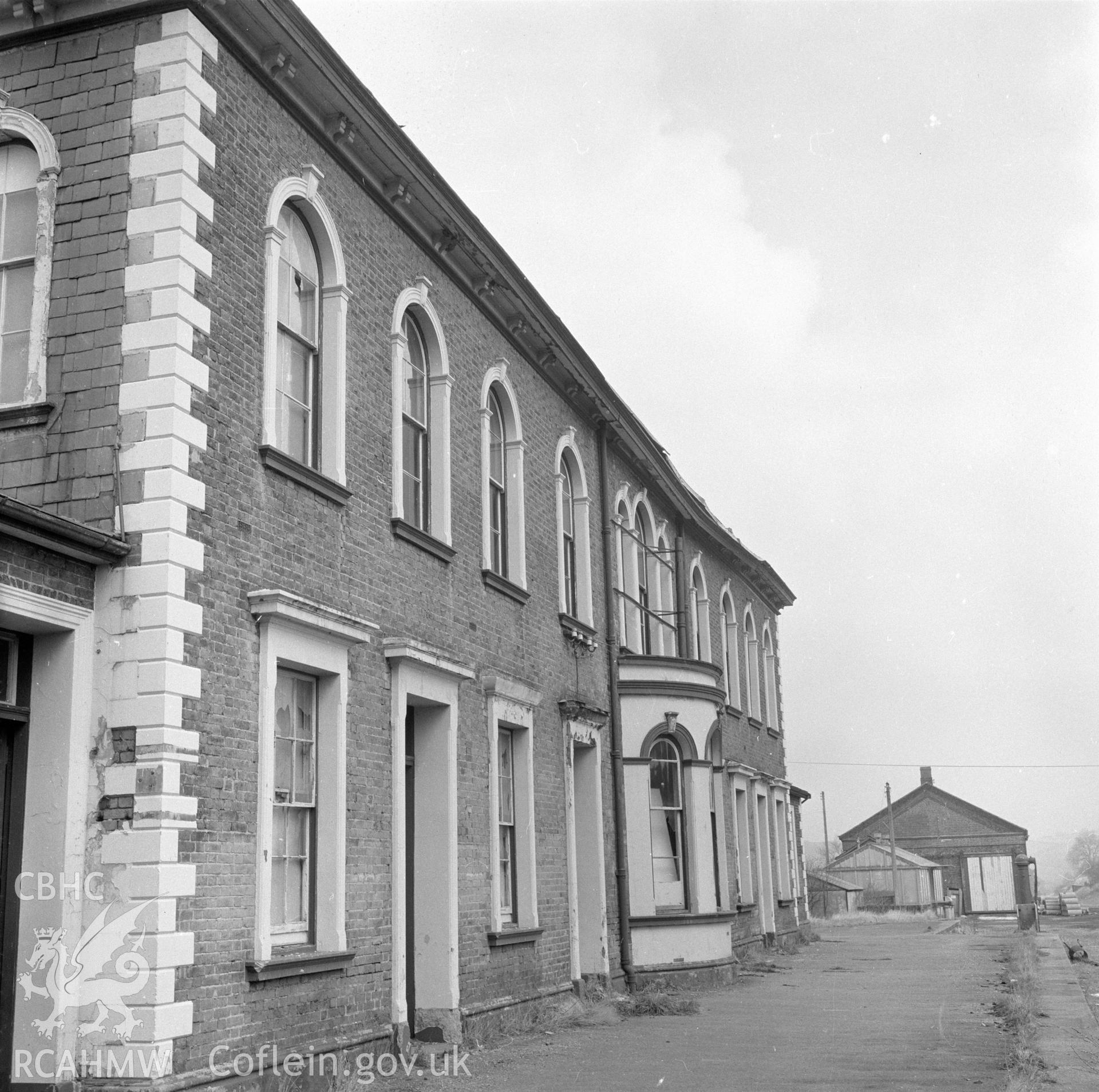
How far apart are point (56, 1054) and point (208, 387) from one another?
13.5 feet

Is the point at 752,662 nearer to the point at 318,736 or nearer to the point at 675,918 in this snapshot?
the point at 675,918

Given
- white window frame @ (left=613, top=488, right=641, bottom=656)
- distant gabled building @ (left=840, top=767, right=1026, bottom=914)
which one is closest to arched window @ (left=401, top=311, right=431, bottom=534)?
white window frame @ (left=613, top=488, right=641, bottom=656)

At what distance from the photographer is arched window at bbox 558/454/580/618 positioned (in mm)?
16547

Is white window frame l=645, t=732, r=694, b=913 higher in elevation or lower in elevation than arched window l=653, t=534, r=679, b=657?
lower

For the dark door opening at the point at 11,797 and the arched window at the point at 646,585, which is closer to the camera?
the dark door opening at the point at 11,797

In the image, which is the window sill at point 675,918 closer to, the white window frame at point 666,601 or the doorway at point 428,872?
the white window frame at point 666,601

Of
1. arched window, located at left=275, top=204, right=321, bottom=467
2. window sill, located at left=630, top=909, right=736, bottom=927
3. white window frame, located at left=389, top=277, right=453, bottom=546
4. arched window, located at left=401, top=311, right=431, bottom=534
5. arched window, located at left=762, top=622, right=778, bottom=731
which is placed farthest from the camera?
arched window, located at left=762, top=622, right=778, bottom=731

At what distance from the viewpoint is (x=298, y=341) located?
10.2 meters

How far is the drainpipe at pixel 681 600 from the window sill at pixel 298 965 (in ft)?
40.4

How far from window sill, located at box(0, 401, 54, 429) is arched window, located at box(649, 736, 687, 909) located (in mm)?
10888

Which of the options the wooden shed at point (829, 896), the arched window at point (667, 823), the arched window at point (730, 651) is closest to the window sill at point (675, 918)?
the arched window at point (667, 823)

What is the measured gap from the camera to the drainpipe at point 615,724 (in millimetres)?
16750

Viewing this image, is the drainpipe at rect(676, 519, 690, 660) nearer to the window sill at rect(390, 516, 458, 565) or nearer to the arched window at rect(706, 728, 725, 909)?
the arched window at rect(706, 728, 725, 909)

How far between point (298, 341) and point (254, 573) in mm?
2131
